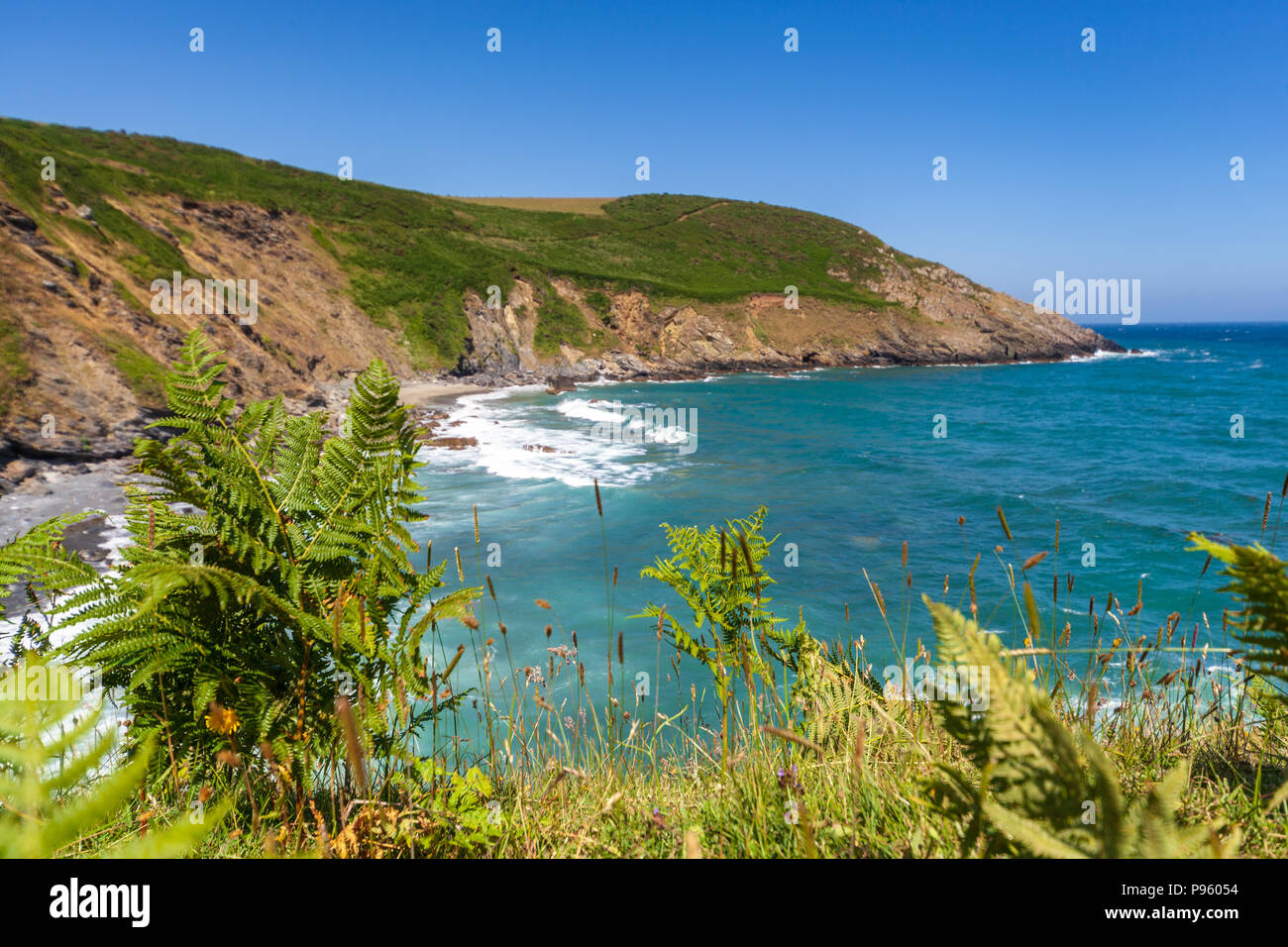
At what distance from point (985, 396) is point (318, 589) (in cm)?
5715

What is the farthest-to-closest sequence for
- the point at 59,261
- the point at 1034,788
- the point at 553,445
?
the point at 553,445, the point at 59,261, the point at 1034,788

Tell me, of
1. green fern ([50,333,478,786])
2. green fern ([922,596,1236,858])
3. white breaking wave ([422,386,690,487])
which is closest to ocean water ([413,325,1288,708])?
white breaking wave ([422,386,690,487])

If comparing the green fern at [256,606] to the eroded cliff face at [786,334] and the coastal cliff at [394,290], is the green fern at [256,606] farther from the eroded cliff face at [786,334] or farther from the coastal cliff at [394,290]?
the eroded cliff face at [786,334]

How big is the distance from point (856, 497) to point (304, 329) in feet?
118

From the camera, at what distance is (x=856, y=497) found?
71.8 ft

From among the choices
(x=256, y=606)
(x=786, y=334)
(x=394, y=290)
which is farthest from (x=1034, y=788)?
(x=786, y=334)

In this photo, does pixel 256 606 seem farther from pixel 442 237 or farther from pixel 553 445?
pixel 442 237

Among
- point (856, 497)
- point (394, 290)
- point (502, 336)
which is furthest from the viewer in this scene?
point (502, 336)

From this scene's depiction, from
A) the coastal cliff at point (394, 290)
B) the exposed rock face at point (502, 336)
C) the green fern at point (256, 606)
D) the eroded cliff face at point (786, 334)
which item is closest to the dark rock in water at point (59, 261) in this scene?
the coastal cliff at point (394, 290)

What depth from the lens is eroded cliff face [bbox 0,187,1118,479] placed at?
2078cm

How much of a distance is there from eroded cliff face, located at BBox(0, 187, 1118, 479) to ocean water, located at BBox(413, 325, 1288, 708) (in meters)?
6.48
